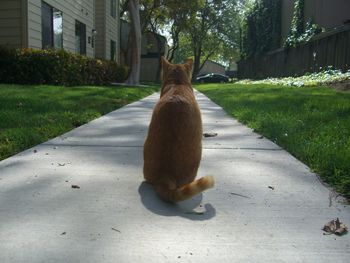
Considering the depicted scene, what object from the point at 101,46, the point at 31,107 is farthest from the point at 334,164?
the point at 101,46

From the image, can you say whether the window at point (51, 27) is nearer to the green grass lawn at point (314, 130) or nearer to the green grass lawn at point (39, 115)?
the green grass lawn at point (39, 115)

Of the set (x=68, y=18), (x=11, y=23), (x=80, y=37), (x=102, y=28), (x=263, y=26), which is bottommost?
(x=11, y=23)

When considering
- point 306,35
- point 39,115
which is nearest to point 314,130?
point 39,115

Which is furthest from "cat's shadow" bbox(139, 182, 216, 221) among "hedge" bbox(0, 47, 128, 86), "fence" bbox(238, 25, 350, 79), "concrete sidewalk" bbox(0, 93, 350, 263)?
"fence" bbox(238, 25, 350, 79)

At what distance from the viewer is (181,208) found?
97.8 inches

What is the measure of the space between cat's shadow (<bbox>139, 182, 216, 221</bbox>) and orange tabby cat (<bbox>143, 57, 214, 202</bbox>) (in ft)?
0.17

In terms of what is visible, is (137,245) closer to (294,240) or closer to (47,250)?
(47,250)

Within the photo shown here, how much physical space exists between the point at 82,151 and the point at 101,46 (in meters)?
19.2

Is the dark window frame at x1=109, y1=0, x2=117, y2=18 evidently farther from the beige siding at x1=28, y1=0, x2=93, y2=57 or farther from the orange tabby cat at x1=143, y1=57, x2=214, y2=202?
the orange tabby cat at x1=143, y1=57, x2=214, y2=202

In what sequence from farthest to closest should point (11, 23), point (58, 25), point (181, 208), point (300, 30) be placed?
point (300, 30), point (58, 25), point (11, 23), point (181, 208)

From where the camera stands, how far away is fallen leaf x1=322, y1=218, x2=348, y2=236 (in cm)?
213

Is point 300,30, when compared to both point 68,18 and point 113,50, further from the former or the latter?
point 68,18

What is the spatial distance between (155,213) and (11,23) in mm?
10998

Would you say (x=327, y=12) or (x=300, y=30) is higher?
(x=327, y=12)
